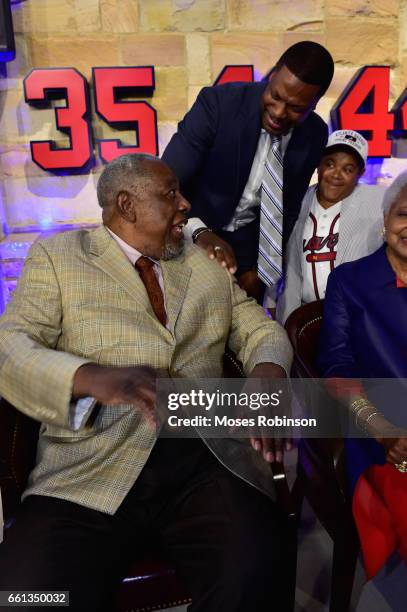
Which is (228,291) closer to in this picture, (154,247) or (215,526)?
(154,247)

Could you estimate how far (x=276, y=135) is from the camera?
8.16ft

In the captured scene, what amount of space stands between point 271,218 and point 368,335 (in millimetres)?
919

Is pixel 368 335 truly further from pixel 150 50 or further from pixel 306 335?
pixel 150 50

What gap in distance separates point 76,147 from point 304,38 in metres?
1.86

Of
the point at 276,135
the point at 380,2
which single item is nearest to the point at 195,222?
the point at 276,135

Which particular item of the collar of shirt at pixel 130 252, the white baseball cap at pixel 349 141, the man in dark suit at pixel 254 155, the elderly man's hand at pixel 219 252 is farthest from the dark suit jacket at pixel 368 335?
the white baseball cap at pixel 349 141

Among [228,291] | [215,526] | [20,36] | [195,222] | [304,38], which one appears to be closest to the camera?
[215,526]

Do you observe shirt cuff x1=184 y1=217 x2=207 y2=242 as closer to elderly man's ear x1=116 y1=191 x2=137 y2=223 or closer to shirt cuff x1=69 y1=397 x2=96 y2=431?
elderly man's ear x1=116 y1=191 x2=137 y2=223

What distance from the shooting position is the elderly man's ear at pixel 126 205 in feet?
6.48

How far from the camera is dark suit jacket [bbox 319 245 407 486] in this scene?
1848 mm

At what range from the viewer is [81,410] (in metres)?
1.54

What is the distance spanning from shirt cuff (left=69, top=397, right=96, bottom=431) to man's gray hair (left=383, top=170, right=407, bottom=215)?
126 cm

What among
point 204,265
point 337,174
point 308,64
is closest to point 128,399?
point 204,265

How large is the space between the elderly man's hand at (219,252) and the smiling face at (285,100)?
62cm
